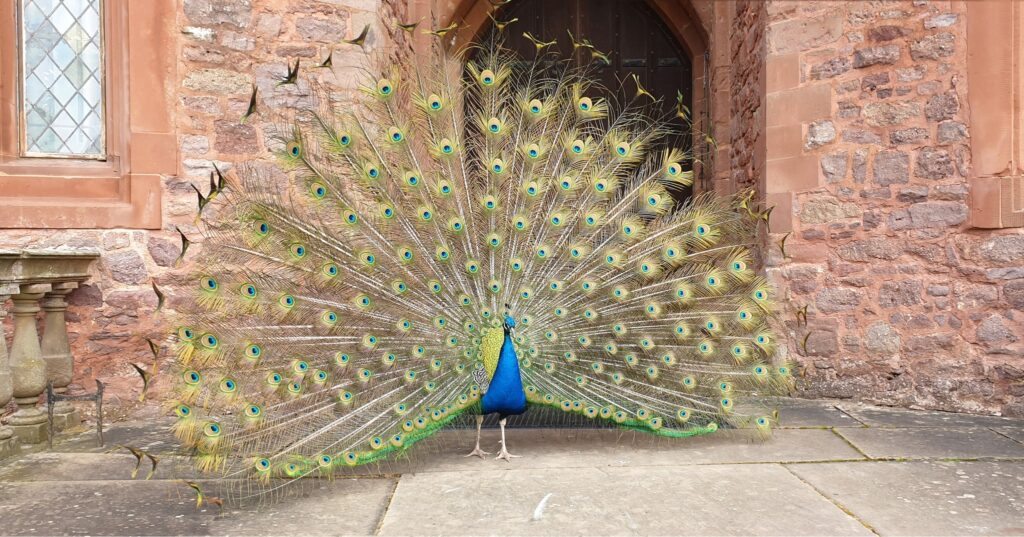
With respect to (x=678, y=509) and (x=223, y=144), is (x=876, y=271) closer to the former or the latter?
(x=678, y=509)

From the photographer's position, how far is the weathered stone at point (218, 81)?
5.15m

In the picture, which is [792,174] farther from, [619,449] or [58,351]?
[58,351]

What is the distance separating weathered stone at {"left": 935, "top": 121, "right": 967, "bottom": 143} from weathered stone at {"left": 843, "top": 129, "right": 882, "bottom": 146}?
394 millimetres

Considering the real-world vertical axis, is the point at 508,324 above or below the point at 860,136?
below

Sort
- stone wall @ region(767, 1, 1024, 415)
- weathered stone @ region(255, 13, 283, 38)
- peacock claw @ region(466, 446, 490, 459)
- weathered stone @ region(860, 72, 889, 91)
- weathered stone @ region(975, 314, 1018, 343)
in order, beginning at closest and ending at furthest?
peacock claw @ region(466, 446, 490, 459) → weathered stone @ region(975, 314, 1018, 343) → stone wall @ region(767, 1, 1024, 415) → weathered stone @ region(255, 13, 283, 38) → weathered stone @ region(860, 72, 889, 91)

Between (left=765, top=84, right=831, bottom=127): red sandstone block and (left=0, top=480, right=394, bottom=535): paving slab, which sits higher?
(left=765, top=84, right=831, bottom=127): red sandstone block

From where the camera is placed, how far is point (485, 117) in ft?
13.1

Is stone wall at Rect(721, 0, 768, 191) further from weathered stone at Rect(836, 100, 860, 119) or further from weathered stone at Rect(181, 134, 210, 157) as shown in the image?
weathered stone at Rect(181, 134, 210, 157)

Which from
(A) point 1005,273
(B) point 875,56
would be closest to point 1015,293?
(A) point 1005,273

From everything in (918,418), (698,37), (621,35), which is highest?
(621,35)

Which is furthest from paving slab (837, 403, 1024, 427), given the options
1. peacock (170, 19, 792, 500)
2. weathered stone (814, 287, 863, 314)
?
peacock (170, 19, 792, 500)

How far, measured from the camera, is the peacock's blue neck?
12.1 ft

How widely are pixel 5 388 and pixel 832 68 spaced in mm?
5914

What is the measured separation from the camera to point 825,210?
5.73 m
